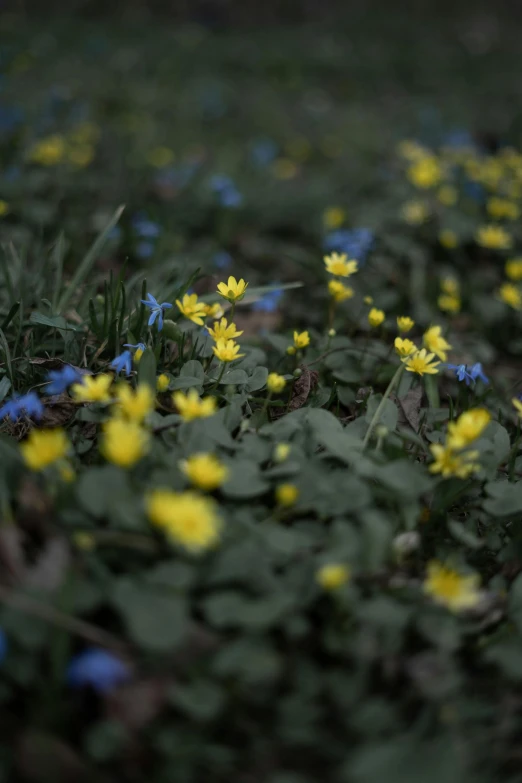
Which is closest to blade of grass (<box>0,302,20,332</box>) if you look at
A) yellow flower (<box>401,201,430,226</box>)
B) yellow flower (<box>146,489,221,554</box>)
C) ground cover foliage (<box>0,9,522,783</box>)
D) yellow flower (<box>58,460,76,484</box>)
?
ground cover foliage (<box>0,9,522,783</box>)

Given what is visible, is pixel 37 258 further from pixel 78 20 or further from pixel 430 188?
pixel 78 20

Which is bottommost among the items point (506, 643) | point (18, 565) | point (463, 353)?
point (463, 353)

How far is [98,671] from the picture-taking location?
979 millimetres

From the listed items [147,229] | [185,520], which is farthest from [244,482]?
[147,229]

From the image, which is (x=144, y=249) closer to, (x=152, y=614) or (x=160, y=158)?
(x=160, y=158)

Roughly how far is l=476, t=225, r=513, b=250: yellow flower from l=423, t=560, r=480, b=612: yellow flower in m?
1.96

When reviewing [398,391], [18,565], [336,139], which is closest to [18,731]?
[18,565]

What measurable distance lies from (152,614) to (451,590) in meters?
0.52

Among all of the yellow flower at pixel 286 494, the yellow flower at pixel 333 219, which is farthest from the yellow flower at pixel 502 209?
the yellow flower at pixel 286 494

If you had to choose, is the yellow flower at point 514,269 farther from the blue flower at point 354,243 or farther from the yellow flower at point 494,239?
the blue flower at point 354,243

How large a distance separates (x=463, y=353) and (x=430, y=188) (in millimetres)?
1398

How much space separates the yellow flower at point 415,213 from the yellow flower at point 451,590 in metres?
2.06

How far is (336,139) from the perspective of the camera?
4.47m

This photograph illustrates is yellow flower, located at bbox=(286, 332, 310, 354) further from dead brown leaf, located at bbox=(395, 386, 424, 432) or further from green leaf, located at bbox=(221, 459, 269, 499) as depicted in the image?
green leaf, located at bbox=(221, 459, 269, 499)
